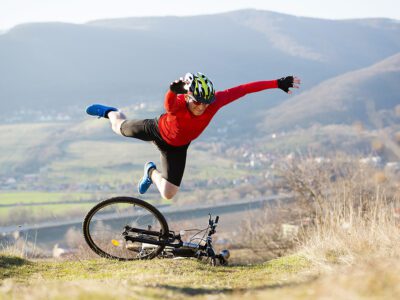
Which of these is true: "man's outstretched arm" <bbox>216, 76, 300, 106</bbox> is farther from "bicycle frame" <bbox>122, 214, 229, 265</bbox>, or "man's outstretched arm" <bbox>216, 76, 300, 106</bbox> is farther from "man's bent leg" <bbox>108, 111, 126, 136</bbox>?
"bicycle frame" <bbox>122, 214, 229, 265</bbox>

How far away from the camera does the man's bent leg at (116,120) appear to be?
769 centimetres

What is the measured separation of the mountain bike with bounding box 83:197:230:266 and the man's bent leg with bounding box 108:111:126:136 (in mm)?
914

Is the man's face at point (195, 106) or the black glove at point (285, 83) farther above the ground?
the black glove at point (285, 83)

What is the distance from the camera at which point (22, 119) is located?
581ft

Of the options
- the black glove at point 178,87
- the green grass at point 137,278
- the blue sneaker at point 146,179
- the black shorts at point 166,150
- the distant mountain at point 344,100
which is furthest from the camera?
the distant mountain at point 344,100

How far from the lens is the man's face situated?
271 inches

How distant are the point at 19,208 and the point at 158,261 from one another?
61168 mm

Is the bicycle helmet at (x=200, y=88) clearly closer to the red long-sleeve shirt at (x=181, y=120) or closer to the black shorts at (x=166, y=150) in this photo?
the red long-sleeve shirt at (x=181, y=120)

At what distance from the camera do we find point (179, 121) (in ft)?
22.7

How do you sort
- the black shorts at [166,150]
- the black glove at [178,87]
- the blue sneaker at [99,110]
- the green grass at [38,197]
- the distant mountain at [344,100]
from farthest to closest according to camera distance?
the distant mountain at [344,100]
the green grass at [38,197]
the blue sneaker at [99,110]
the black shorts at [166,150]
the black glove at [178,87]

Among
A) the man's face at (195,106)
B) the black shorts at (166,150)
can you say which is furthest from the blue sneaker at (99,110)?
the man's face at (195,106)

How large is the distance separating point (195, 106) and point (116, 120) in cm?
141

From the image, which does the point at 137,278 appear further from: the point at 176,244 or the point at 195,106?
the point at 195,106

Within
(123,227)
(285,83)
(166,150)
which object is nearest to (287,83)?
(285,83)
